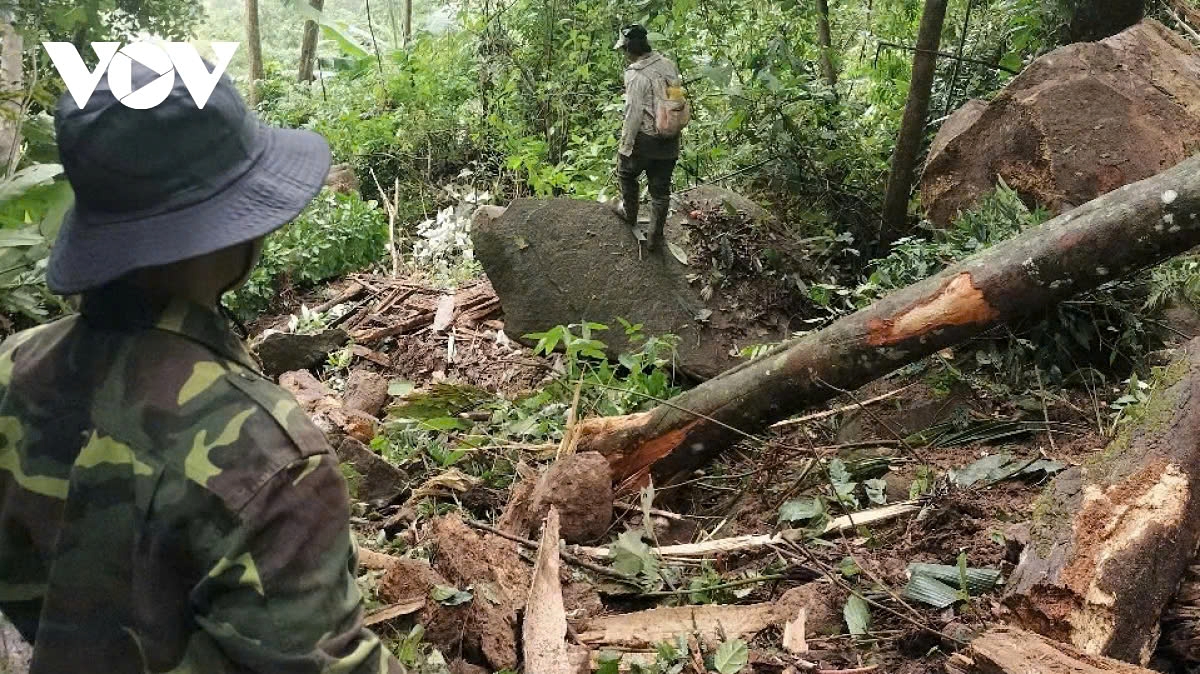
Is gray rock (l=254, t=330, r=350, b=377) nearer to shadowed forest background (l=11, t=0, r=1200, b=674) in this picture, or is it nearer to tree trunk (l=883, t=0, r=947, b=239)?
shadowed forest background (l=11, t=0, r=1200, b=674)

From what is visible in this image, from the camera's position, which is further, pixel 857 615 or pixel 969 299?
pixel 969 299

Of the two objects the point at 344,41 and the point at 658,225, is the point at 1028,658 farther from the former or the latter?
the point at 344,41

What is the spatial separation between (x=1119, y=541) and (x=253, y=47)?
13935 millimetres

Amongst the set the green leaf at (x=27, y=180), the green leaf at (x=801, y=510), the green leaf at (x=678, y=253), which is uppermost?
the green leaf at (x=27, y=180)

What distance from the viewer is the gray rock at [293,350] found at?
297 inches

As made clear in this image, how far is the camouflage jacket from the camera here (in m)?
1.51

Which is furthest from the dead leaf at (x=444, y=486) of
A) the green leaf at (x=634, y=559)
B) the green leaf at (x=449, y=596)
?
the green leaf at (x=449, y=596)

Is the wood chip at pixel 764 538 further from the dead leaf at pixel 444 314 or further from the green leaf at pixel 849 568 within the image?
the dead leaf at pixel 444 314

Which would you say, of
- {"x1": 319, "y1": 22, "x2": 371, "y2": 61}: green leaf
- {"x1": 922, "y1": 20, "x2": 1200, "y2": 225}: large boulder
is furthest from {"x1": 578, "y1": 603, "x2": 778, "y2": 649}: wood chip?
{"x1": 319, "y1": 22, "x2": 371, "y2": 61}: green leaf

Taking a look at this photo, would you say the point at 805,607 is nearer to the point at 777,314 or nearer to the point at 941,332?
the point at 941,332

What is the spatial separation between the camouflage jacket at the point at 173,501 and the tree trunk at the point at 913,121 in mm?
6362

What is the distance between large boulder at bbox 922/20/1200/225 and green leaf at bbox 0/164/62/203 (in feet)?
18.7

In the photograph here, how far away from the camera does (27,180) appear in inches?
134

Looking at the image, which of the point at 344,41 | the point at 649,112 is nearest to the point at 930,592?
the point at 649,112
